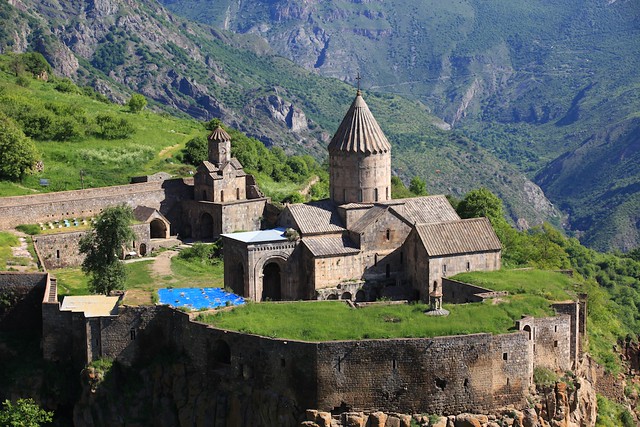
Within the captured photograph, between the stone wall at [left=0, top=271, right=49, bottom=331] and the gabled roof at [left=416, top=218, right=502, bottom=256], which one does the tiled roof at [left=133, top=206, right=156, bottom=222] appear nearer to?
the stone wall at [left=0, top=271, right=49, bottom=331]

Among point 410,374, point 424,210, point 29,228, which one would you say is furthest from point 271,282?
point 29,228

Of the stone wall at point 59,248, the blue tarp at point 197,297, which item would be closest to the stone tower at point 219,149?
the stone wall at point 59,248

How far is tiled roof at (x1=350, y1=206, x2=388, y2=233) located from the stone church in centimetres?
6

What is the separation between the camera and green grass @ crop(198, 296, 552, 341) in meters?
41.2

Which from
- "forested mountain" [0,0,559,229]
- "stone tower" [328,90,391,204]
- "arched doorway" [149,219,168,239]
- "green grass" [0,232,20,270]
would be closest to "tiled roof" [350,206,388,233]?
"stone tower" [328,90,391,204]

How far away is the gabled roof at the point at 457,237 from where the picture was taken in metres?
50.9

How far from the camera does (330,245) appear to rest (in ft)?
172

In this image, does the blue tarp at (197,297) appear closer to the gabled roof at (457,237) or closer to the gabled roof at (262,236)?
the gabled roof at (262,236)

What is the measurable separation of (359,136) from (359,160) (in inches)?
46.5

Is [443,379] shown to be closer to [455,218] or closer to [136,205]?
[455,218]

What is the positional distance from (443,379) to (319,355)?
15.1 feet

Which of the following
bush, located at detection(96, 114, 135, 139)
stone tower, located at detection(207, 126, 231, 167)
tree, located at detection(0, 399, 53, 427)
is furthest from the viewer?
bush, located at detection(96, 114, 135, 139)

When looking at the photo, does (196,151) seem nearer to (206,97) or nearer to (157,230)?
(157,230)

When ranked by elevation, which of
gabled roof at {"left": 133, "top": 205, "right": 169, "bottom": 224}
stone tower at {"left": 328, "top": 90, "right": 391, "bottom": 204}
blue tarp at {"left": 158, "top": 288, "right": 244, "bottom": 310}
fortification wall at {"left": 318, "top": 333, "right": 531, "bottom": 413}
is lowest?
fortification wall at {"left": 318, "top": 333, "right": 531, "bottom": 413}
